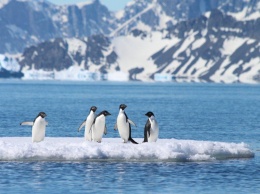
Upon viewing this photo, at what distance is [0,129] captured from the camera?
7894cm

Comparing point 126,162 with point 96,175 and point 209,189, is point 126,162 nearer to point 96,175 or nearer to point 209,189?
point 96,175

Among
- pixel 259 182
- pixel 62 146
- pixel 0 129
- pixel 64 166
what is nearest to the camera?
pixel 259 182

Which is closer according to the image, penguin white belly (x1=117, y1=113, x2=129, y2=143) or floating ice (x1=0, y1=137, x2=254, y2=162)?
floating ice (x1=0, y1=137, x2=254, y2=162)

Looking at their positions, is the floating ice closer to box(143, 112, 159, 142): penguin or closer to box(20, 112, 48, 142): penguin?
box(143, 112, 159, 142): penguin

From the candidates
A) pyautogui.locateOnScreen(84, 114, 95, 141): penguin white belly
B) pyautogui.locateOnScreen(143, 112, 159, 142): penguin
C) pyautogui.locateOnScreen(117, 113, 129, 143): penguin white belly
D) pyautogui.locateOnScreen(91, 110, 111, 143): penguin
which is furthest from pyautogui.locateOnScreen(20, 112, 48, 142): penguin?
pyautogui.locateOnScreen(143, 112, 159, 142): penguin

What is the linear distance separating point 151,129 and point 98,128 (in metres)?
2.93

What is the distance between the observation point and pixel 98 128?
46.5 m

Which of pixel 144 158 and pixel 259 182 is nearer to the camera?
pixel 259 182

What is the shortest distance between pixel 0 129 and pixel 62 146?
36.3 meters

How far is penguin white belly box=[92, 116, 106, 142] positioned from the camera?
46250 mm

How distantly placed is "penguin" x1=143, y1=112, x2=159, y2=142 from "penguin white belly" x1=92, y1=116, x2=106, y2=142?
7.81 ft

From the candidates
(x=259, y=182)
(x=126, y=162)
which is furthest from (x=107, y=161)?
(x=259, y=182)

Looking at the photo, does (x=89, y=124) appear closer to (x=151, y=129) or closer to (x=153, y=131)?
(x=151, y=129)

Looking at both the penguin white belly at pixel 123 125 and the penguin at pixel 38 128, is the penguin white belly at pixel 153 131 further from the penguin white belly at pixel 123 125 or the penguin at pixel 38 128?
the penguin at pixel 38 128
